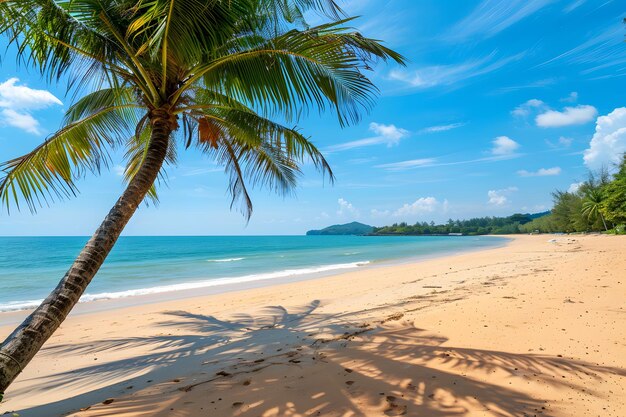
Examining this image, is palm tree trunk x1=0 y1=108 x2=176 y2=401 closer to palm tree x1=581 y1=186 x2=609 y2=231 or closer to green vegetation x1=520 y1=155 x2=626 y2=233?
green vegetation x1=520 y1=155 x2=626 y2=233

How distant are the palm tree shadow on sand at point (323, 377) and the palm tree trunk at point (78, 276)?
0.74m

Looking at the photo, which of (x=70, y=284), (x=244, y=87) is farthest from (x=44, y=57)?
(x=70, y=284)

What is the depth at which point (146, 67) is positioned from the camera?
14.1 ft

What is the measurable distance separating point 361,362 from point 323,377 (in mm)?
556

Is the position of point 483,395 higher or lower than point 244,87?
lower

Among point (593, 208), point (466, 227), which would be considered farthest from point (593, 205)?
point (466, 227)

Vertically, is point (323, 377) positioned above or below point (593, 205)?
below

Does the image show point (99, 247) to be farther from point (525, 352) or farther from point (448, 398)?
point (525, 352)

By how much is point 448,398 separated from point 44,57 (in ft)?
18.5

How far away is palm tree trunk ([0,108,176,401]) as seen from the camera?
257 cm

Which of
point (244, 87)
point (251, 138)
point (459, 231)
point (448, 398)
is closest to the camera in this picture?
point (448, 398)

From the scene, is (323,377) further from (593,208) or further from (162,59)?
(593,208)

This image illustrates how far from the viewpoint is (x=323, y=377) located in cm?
319

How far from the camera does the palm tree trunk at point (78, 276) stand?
101 inches
